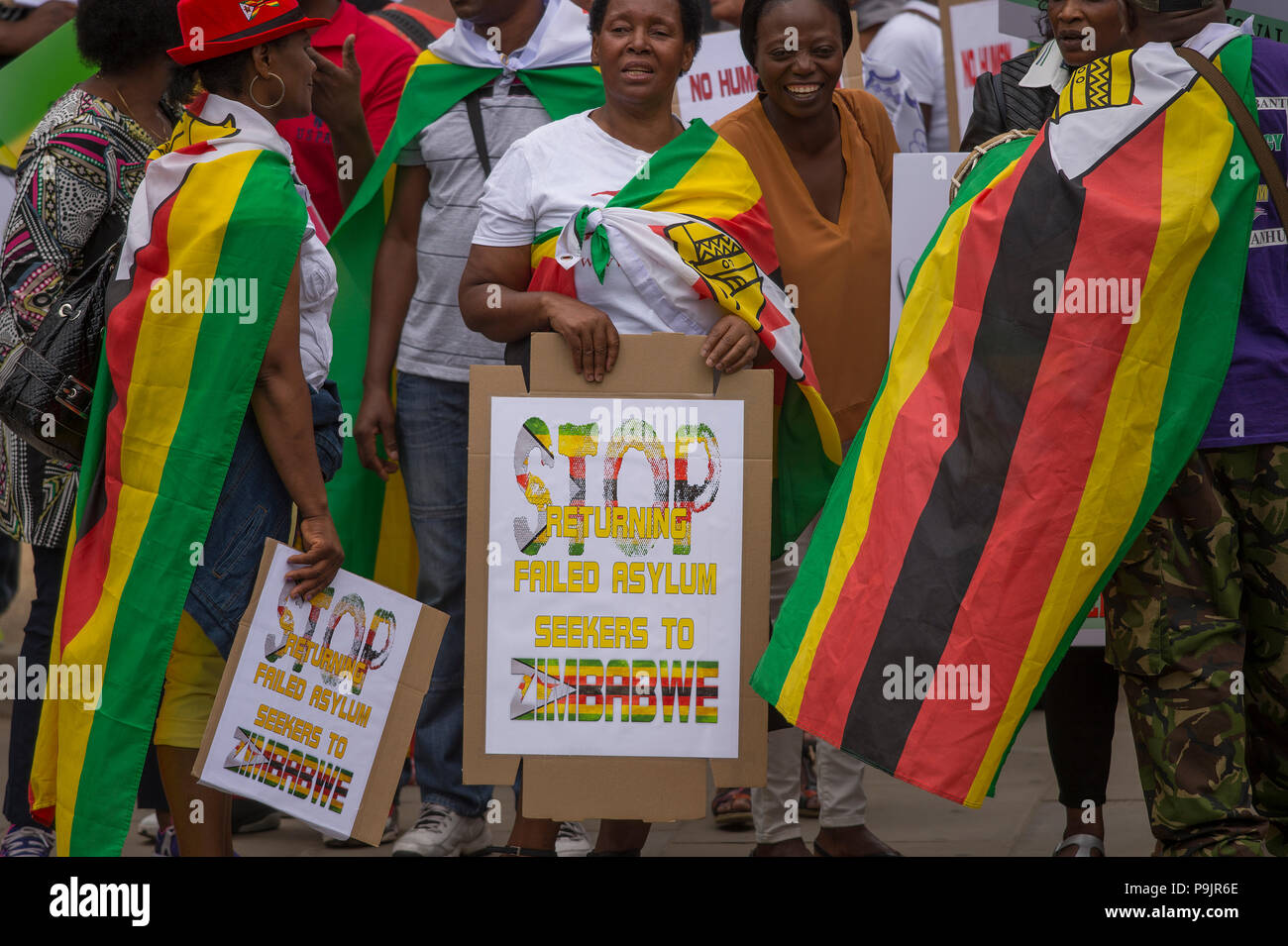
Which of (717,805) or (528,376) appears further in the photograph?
(717,805)

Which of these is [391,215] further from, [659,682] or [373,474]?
[659,682]

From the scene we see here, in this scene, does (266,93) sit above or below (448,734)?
above

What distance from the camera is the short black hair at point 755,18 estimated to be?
13.5 ft

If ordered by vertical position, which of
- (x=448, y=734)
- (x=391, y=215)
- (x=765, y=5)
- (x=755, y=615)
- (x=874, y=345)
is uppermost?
(x=765, y=5)

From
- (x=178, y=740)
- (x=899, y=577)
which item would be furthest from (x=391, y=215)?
(x=899, y=577)

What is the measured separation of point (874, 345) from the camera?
4.12m

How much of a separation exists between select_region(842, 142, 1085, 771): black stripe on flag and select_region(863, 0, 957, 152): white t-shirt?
2.78 meters

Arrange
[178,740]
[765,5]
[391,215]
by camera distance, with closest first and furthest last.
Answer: [178,740] → [765,5] → [391,215]

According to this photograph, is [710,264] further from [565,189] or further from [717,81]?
[717,81]

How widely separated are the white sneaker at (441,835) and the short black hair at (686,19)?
2.04m

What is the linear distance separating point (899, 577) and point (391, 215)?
6.45 feet

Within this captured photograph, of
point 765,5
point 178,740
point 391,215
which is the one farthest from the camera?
point 391,215

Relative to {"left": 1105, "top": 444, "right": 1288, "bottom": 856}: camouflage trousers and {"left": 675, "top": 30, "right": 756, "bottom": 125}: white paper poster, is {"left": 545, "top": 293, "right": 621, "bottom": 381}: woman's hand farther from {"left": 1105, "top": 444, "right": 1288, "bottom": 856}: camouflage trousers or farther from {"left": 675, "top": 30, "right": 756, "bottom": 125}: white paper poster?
{"left": 675, "top": 30, "right": 756, "bottom": 125}: white paper poster

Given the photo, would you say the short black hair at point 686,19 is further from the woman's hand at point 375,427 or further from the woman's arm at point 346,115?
the woman's hand at point 375,427
